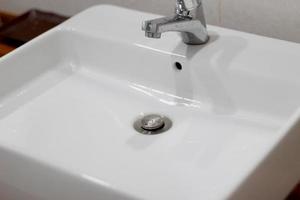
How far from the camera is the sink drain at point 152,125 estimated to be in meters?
0.91

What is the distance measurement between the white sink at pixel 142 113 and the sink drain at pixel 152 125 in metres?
0.01

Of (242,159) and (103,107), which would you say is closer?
(242,159)

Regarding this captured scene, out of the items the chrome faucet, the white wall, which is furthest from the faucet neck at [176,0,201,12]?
the white wall

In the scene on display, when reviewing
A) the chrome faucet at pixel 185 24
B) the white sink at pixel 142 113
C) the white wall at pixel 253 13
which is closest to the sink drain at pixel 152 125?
the white sink at pixel 142 113

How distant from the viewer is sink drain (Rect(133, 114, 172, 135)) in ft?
2.99

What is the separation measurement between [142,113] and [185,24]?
0.18 metres

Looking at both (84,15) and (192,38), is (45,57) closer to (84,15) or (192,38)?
(84,15)

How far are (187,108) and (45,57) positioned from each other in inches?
12.3

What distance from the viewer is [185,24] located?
91cm

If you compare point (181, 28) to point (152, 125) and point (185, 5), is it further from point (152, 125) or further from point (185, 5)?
point (152, 125)

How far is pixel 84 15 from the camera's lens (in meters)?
1.11

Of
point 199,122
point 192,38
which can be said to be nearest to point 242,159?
point 199,122

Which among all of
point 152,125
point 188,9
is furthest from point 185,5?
point 152,125

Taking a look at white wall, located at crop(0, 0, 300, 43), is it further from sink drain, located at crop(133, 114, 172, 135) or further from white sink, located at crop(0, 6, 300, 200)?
sink drain, located at crop(133, 114, 172, 135)
